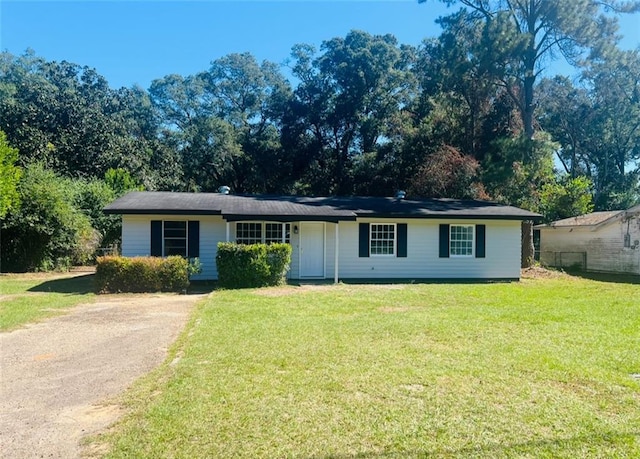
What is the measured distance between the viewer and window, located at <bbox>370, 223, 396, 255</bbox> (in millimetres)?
16172

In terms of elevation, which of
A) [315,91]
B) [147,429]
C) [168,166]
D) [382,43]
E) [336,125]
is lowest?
[147,429]

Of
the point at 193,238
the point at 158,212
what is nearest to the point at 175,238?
the point at 193,238

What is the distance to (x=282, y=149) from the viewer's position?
31.7 m

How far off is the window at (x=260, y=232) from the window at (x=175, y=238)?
1.79 meters

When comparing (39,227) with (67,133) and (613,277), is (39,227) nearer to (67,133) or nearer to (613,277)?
(67,133)

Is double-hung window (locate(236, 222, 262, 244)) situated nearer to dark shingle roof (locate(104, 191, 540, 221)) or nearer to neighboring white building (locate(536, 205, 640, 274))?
dark shingle roof (locate(104, 191, 540, 221))

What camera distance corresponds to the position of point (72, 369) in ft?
18.2

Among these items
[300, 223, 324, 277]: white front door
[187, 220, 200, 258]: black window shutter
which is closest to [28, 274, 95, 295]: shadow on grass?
[187, 220, 200, 258]: black window shutter

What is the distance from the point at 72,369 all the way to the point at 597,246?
22.7 metres

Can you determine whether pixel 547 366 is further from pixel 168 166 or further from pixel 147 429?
pixel 168 166

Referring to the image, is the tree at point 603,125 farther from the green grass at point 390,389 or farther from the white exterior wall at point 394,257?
the green grass at point 390,389

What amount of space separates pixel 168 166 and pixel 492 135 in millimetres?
21696

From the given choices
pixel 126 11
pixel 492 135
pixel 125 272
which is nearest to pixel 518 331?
pixel 125 272

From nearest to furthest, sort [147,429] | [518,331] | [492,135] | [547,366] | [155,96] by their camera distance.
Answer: [147,429] < [547,366] < [518,331] < [492,135] < [155,96]
